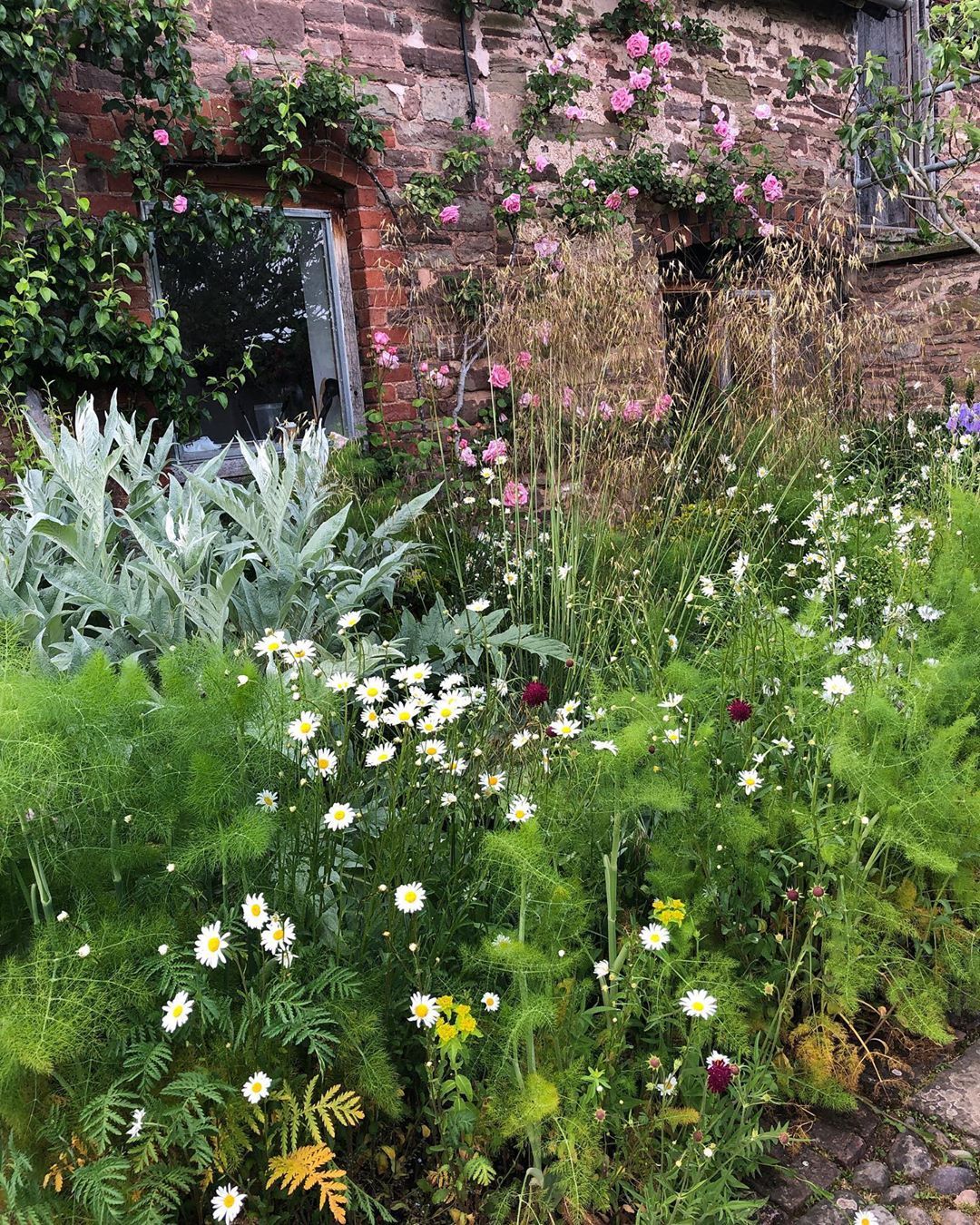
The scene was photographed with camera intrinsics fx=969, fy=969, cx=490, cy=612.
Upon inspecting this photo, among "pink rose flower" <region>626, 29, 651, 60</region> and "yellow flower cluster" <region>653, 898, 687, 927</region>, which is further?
"pink rose flower" <region>626, 29, 651, 60</region>

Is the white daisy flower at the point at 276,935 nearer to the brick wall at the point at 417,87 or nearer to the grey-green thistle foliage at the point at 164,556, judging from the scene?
the grey-green thistle foliage at the point at 164,556

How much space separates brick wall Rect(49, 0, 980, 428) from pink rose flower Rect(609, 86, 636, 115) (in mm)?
88

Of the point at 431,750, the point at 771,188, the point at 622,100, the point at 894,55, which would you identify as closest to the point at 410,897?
the point at 431,750

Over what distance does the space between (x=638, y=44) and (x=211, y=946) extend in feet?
19.5

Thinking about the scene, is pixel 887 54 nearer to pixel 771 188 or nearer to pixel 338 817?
pixel 771 188

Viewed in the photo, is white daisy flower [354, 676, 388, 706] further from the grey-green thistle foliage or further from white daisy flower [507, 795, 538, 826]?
the grey-green thistle foliage

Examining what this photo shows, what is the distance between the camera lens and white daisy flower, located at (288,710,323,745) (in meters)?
1.54

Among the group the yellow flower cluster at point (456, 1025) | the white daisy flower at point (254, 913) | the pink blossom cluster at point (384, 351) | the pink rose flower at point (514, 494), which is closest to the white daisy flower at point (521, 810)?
the yellow flower cluster at point (456, 1025)

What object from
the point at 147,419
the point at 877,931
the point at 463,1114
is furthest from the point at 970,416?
the point at 463,1114

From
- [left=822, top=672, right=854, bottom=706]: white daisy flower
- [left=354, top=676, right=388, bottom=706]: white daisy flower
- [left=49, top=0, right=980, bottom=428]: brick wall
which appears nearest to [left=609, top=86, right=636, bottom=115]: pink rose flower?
[left=49, top=0, right=980, bottom=428]: brick wall

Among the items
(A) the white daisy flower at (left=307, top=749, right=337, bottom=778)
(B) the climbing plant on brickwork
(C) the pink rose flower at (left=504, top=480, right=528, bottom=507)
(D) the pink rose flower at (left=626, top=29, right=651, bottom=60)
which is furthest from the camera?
(D) the pink rose flower at (left=626, top=29, right=651, bottom=60)

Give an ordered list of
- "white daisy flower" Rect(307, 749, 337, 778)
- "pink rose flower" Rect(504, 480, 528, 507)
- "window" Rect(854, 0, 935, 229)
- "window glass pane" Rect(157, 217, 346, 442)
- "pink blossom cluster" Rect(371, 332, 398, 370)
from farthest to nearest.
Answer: "window" Rect(854, 0, 935, 229)
"pink blossom cluster" Rect(371, 332, 398, 370)
"window glass pane" Rect(157, 217, 346, 442)
"pink rose flower" Rect(504, 480, 528, 507)
"white daisy flower" Rect(307, 749, 337, 778)

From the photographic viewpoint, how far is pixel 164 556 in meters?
2.54

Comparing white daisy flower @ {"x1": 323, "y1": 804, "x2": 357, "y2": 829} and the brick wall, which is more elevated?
the brick wall
